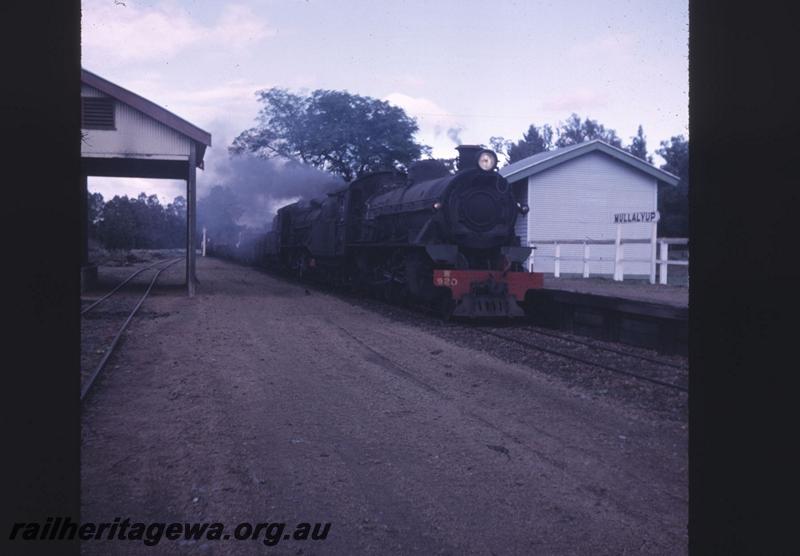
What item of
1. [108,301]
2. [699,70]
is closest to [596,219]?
[108,301]

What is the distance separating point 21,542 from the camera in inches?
64.1

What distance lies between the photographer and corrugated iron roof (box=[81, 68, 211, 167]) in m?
17.2

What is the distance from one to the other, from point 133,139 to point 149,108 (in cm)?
88

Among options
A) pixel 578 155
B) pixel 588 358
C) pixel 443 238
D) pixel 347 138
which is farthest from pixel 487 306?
pixel 347 138

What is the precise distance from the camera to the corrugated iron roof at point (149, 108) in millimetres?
17234

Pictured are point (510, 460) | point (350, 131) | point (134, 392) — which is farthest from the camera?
point (350, 131)

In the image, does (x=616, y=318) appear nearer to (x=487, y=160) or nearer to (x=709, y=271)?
(x=487, y=160)

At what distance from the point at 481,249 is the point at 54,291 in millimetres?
12620

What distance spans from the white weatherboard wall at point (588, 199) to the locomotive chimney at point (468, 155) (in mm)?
15102

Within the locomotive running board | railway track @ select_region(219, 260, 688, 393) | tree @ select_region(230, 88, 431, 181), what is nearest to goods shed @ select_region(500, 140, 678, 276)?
tree @ select_region(230, 88, 431, 181)

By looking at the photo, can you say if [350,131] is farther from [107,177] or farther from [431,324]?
[431,324]

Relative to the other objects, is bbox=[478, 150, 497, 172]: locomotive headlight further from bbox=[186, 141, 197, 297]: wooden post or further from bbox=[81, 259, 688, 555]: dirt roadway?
bbox=[186, 141, 197, 297]: wooden post

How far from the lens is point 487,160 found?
14078 millimetres

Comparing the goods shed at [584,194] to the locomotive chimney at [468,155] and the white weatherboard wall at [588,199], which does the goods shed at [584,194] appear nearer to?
the white weatherboard wall at [588,199]
